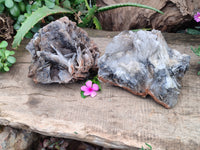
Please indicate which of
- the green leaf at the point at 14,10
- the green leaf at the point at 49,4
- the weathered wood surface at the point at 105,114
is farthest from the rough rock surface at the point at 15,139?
the green leaf at the point at 49,4

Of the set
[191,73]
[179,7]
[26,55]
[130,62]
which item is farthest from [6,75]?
[179,7]

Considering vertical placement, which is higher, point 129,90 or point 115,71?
point 115,71

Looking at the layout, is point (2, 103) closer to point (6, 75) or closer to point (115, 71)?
point (6, 75)

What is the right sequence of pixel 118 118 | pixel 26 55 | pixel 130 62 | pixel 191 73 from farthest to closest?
pixel 26 55 < pixel 191 73 < pixel 130 62 < pixel 118 118

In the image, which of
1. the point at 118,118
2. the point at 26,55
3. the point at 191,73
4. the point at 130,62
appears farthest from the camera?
the point at 26,55

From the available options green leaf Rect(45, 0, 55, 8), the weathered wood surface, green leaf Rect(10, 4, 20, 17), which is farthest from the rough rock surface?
green leaf Rect(45, 0, 55, 8)

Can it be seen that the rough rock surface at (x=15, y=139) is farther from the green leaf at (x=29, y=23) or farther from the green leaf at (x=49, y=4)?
the green leaf at (x=49, y=4)

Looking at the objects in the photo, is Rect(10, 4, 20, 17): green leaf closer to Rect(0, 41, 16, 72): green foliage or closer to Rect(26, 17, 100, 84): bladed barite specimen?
Rect(0, 41, 16, 72): green foliage

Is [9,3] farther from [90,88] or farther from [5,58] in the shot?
[90,88]
